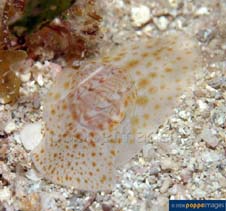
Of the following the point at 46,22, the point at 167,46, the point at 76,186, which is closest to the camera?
the point at 76,186

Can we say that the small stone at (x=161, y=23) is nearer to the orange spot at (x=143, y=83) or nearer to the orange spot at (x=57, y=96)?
the orange spot at (x=143, y=83)

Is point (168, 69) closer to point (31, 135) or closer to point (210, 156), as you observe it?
point (210, 156)

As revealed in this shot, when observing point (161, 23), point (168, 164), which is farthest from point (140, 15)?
point (168, 164)

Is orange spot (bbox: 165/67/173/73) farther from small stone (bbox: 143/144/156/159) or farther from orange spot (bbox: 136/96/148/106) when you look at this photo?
small stone (bbox: 143/144/156/159)

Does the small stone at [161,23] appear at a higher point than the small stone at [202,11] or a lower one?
lower

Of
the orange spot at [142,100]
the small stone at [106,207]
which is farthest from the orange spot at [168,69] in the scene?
the small stone at [106,207]

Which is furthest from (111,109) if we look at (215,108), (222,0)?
(222,0)

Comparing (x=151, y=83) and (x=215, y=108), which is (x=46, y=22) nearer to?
(x=151, y=83)
